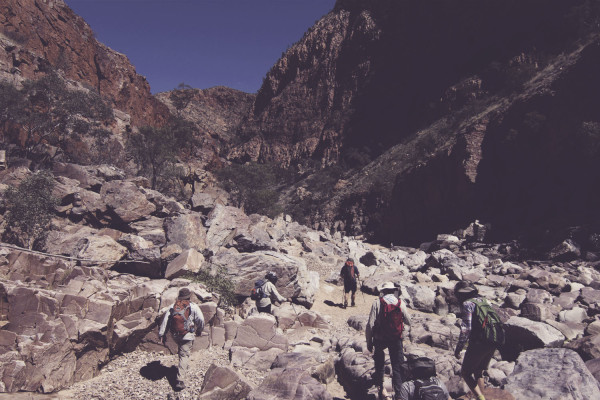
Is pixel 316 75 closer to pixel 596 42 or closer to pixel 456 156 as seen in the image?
pixel 456 156

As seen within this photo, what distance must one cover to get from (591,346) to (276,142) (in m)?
75.6

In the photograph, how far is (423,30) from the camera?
201 feet

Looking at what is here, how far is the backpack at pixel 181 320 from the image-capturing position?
201 inches

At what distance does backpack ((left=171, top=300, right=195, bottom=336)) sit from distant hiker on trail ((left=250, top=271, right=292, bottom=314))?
3.09 m

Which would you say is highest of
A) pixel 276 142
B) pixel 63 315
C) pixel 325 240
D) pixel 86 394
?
pixel 276 142

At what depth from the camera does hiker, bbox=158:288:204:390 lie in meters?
5.00

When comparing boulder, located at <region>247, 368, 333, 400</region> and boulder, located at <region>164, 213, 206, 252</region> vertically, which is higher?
boulder, located at <region>164, 213, 206, 252</region>

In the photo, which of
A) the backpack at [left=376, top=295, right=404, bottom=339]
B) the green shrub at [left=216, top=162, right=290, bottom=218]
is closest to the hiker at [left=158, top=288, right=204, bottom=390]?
the backpack at [left=376, top=295, right=404, bottom=339]

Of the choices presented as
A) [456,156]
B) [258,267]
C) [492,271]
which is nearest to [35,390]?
[258,267]

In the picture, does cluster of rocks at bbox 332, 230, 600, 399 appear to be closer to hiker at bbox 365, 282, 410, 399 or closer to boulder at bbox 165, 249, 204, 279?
hiker at bbox 365, 282, 410, 399

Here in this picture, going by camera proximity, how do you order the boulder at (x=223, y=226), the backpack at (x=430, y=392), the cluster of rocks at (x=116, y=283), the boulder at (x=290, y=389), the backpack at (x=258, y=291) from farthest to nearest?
the boulder at (x=223, y=226) → the backpack at (x=258, y=291) → the cluster of rocks at (x=116, y=283) → the boulder at (x=290, y=389) → the backpack at (x=430, y=392)

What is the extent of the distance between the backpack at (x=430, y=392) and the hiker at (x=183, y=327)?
11.0 feet

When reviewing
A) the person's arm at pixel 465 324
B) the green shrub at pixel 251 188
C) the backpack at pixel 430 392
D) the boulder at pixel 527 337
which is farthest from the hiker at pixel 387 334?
the green shrub at pixel 251 188

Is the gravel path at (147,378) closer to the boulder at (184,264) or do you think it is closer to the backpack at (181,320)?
the backpack at (181,320)
